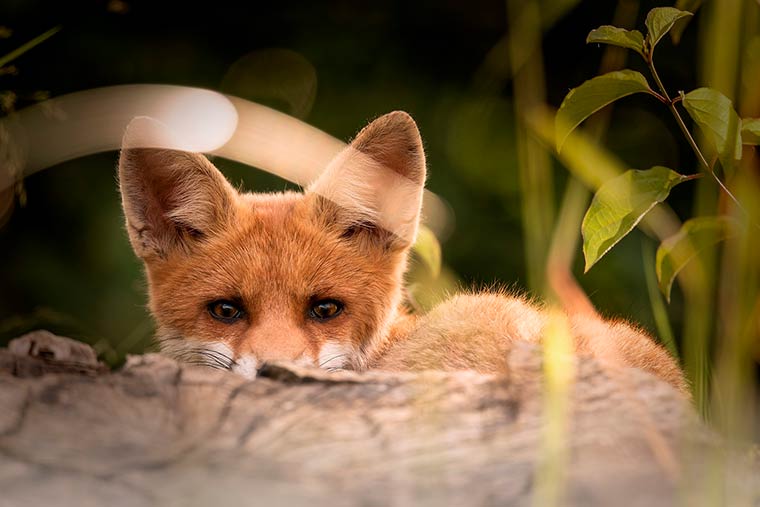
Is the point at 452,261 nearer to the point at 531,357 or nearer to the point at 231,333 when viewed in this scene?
the point at 231,333

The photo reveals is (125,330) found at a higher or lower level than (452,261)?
lower

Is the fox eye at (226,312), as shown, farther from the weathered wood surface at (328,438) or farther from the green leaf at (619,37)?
the green leaf at (619,37)

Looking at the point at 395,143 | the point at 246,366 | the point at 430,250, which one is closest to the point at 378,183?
the point at 395,143

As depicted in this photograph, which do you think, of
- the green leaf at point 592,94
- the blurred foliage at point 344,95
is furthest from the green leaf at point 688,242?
the blurred foliage at point 344,95

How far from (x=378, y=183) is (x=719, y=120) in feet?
4.36

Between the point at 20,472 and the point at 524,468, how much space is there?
0.81 m

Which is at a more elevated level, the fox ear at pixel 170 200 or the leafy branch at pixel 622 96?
the fox ear at pixel 170 200

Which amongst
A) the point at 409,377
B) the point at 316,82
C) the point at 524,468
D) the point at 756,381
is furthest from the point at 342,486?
the point at 316,82

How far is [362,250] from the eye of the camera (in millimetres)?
3043

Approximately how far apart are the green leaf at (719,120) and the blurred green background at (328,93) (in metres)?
2.32

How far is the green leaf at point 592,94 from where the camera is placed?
193cm

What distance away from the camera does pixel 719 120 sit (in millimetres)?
1887

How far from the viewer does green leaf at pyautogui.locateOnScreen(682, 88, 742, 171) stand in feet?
6.12

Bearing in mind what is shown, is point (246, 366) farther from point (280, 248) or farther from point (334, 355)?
point (280, 248)
